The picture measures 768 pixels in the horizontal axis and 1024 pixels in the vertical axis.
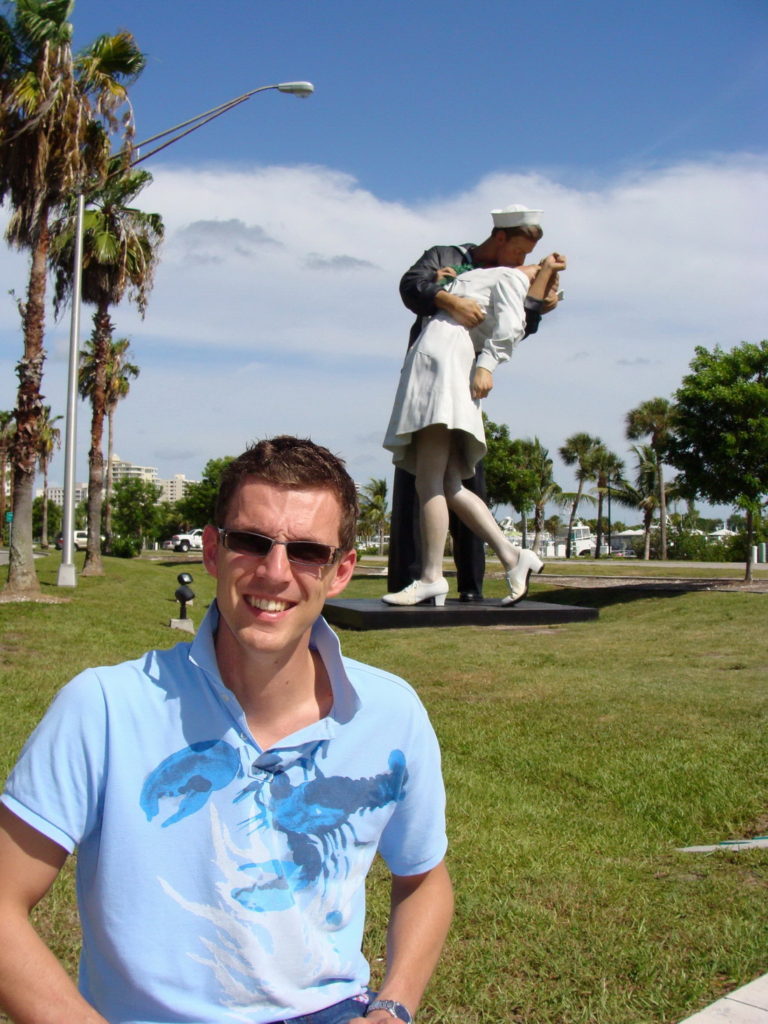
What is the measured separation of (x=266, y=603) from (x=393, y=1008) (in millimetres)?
763

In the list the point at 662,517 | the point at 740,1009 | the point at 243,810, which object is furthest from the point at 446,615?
the point at 662,517

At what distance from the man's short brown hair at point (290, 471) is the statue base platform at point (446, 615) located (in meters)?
7.93

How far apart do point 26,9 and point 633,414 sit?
48894 millimetres

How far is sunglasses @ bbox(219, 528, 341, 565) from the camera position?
1952 mm

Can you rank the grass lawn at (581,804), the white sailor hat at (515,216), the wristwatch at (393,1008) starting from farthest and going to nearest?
1. the white sailor hat at (515,216)
2. the grass lawn at (581,804)
3. the wristwatch at (393,1008)

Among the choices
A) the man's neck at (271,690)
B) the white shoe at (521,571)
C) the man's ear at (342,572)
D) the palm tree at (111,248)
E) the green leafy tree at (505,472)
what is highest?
the palm tree at (111,248)

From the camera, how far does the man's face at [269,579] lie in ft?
6.32

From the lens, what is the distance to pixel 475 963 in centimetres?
313

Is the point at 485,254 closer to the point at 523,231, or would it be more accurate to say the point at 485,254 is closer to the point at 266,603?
the point at 523,231

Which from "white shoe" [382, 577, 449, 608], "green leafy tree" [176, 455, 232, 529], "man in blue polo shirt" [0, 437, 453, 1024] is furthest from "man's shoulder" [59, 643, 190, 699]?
"green leafy tree" [176, 455, 232, 529]

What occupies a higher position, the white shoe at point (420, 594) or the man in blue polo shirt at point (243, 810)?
the man in blue polo shirt at point (243, 810)

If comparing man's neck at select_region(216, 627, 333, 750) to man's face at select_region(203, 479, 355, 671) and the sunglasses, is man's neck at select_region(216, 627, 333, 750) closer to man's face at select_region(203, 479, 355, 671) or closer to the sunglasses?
man's face at select_region(203, 479, 355, 671)

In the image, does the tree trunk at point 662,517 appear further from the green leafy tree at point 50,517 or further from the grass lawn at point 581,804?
the green leafy tree at point 50,517

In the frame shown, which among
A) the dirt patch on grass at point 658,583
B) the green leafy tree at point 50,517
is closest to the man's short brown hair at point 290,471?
the dirt patch on grass at point 658,583
